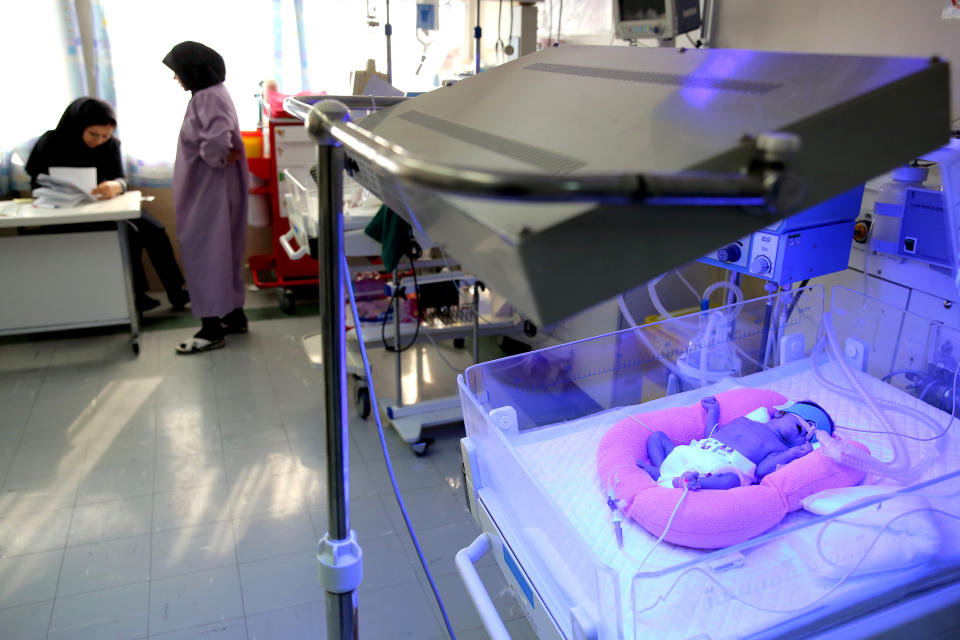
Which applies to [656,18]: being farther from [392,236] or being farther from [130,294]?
[130,294]

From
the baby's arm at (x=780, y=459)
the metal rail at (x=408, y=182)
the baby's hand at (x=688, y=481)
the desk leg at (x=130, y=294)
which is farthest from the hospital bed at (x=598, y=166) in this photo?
the desk leg at (x=130, y=294)

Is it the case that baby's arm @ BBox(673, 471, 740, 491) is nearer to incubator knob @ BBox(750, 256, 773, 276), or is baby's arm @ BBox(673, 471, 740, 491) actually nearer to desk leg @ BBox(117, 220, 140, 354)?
incubator knob @ BBox(750, 256, 773, 276)

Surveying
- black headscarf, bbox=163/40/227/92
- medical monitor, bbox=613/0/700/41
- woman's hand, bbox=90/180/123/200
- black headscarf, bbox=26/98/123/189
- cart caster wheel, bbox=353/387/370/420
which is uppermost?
medical monitor, bbox=613/0/700/41

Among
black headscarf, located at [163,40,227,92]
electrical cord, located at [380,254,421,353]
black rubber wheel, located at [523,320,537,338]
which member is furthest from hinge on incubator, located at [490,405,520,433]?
black headscarf, located at [163,40,227,92]

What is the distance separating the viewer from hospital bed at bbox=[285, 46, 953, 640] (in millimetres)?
517

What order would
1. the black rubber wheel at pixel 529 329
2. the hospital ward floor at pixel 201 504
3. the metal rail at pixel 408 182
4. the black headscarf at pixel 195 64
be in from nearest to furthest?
the metal rail at pixel 408 182 → the hospital ward floor at pixel 201 504 → the black rubber wheel at pixel 529 329 → the black headscarf at pixel 195 64

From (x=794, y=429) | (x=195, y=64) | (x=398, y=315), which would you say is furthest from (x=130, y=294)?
(x=794, y=429)

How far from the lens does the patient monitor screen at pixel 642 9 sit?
247cm

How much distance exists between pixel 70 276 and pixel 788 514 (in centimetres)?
351

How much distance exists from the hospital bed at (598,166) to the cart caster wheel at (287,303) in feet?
10.8

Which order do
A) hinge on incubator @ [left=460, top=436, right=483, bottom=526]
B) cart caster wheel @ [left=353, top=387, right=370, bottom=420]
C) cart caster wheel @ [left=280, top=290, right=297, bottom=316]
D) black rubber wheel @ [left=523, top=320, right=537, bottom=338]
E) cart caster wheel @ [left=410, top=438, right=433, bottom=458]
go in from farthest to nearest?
cart caster wheel @ [left=280, top=290, right=297, bottom=316], black rubber wheel @ [left=523, top=320, right=537, bottom=338], cart caster wheel @ [left=353, top=387, right=370, bottom=420], cart caster wheel @ [left=410, top=438, right=433, bottom=458], hinge on incubator @ [left=460, top=436, right=483, bottom=526]

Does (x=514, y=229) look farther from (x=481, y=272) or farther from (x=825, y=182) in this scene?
→ (x=825, y=182)

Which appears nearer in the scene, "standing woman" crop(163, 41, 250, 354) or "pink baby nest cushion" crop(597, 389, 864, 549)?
"pink baby nest cushion" crop(597, 389, 864, 549)

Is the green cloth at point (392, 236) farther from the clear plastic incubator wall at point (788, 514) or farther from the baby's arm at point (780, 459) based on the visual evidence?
the baby's arm at point (780, 459)
